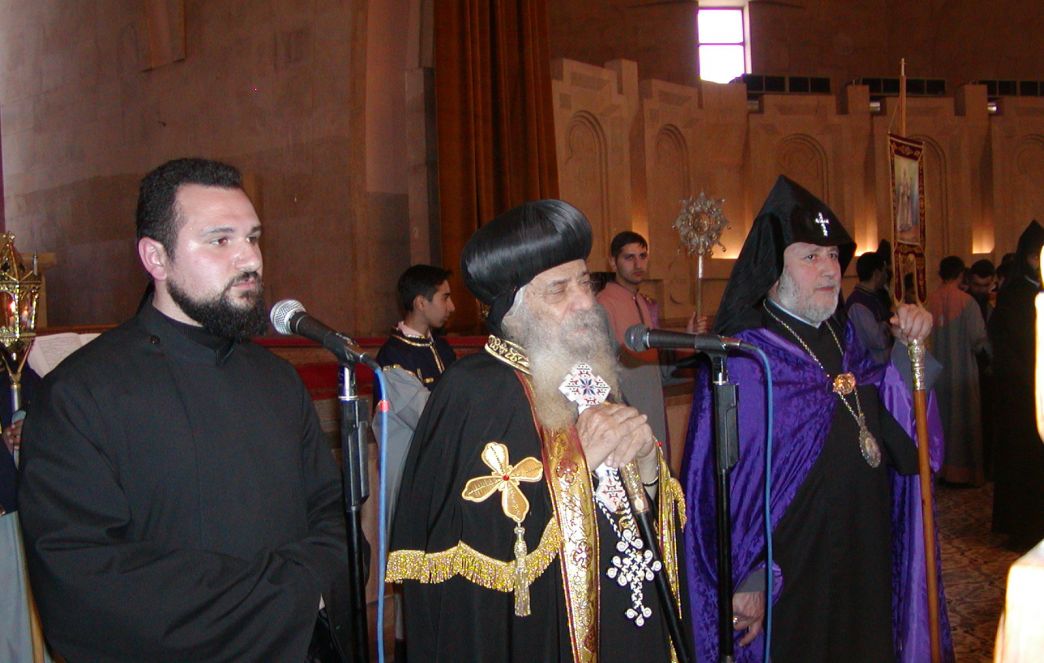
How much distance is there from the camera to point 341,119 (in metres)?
8.71

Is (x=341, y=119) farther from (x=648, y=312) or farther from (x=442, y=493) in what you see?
(x=442, y=493)

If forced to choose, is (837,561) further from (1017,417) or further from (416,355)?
(1017,417)

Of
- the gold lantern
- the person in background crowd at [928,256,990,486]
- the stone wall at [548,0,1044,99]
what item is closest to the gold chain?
the gold lantern

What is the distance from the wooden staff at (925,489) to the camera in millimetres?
3451

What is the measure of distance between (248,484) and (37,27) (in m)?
12.6

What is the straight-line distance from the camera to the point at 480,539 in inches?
93.9

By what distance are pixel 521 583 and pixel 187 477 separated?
32.3 inches

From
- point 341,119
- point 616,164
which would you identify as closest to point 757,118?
point 616,164

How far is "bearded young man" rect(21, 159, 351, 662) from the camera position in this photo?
74.6 inches

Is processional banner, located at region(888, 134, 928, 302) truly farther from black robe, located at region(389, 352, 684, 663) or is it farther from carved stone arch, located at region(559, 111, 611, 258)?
carved stone arch, located at region(559, 111, 611, 258)

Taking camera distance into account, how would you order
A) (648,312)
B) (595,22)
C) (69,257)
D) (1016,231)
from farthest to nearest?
1. (595,22)
2. (1016,231)
3. (69,257)
4. (648,312)

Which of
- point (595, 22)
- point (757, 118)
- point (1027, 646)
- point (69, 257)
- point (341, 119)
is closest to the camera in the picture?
point (1027, 646)

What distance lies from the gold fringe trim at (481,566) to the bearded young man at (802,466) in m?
1.06

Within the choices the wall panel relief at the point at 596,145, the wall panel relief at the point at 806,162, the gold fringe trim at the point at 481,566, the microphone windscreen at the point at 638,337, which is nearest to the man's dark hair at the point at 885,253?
the wall panel relief at the point at 596,145
